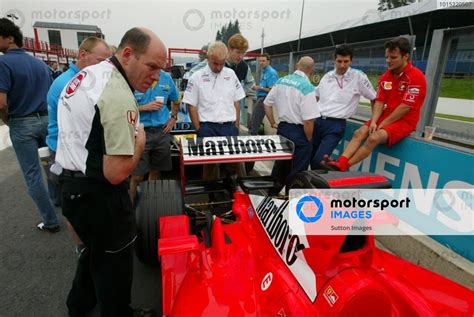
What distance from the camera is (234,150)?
288cm

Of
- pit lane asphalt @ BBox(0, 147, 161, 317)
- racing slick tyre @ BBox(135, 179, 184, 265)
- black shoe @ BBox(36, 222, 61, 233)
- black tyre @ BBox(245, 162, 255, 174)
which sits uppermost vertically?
racing slick tyre @ BBox(135, 179, 184, 265)

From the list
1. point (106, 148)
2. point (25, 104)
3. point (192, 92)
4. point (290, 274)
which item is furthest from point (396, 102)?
point (25, 104)

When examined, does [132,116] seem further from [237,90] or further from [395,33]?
[395,33]

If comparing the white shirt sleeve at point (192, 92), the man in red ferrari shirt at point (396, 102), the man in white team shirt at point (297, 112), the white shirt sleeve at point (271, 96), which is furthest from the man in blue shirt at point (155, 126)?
the man in red ferrari shirt at point (396, 102)

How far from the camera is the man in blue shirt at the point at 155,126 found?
3.52 meters

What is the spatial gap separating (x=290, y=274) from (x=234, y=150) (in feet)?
5.06

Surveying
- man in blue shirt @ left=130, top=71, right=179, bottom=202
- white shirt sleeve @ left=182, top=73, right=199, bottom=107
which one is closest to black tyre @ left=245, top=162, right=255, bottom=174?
man in blue shirt @ left=130, top=71, right=179, bottom=202

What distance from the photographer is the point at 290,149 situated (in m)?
2.97

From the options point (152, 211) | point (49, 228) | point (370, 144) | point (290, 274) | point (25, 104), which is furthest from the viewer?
point (49, 228)

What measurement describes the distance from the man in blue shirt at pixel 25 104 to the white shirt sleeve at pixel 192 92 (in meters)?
1.43

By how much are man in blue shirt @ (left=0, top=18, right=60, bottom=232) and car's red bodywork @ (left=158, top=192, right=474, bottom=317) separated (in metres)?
1.90

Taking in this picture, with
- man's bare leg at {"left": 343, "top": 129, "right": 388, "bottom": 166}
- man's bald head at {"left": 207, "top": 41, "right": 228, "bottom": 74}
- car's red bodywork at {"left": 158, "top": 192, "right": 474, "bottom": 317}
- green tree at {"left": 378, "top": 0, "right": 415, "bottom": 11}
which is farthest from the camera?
green tree at {"left": 378, "top": 0, "right": 415, "bottom": 11}

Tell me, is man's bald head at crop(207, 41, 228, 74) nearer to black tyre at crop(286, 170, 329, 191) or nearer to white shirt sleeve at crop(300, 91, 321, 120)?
white shirt sleeve at crop(300, 91, 321, 120)

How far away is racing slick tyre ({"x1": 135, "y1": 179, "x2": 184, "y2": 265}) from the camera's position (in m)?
2.54
